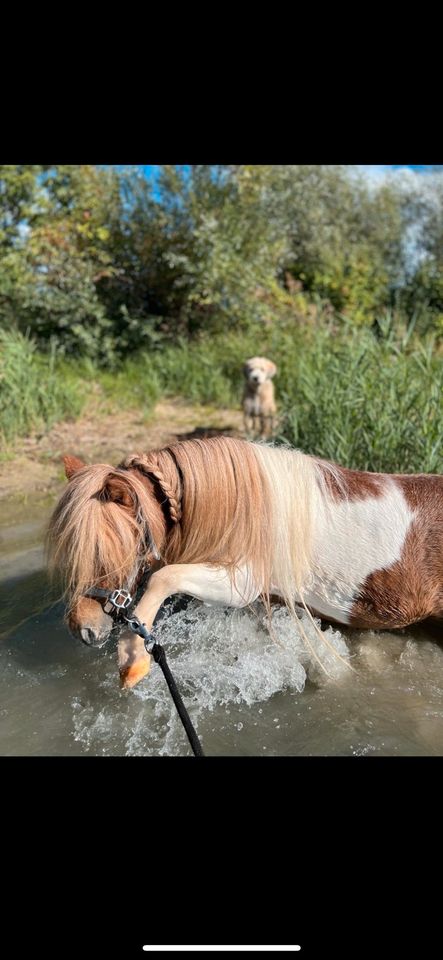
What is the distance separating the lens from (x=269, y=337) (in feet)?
32.9

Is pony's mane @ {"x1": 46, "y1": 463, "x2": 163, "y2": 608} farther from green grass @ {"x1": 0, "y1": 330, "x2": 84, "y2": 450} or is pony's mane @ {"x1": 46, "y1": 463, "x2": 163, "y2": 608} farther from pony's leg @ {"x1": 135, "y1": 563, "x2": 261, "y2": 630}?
green grass @ {"x1": 0, "y1": 330, "x2": 84, "y2": 450}

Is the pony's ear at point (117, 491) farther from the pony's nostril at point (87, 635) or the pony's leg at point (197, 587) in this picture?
the pony's nostril at point (87, 635)

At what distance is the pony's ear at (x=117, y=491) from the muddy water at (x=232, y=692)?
100cm

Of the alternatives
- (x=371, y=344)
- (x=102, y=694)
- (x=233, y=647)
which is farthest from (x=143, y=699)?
(x=371, y=344)

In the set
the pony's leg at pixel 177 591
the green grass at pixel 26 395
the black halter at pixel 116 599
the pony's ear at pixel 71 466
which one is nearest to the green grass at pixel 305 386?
the green grass at pixel 26 395

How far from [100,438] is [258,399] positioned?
1.83m

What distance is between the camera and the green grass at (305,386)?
15.6 feet

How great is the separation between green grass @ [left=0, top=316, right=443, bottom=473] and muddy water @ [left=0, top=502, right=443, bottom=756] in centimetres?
168

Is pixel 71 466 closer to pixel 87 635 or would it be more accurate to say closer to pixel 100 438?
pixel 87 635

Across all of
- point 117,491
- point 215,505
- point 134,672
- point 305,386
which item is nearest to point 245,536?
point 215,505

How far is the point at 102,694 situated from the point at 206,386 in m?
6.32

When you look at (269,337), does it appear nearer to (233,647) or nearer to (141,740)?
(233,647)

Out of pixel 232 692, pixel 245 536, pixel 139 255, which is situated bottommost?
pixel 232 692

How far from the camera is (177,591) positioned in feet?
8.85
